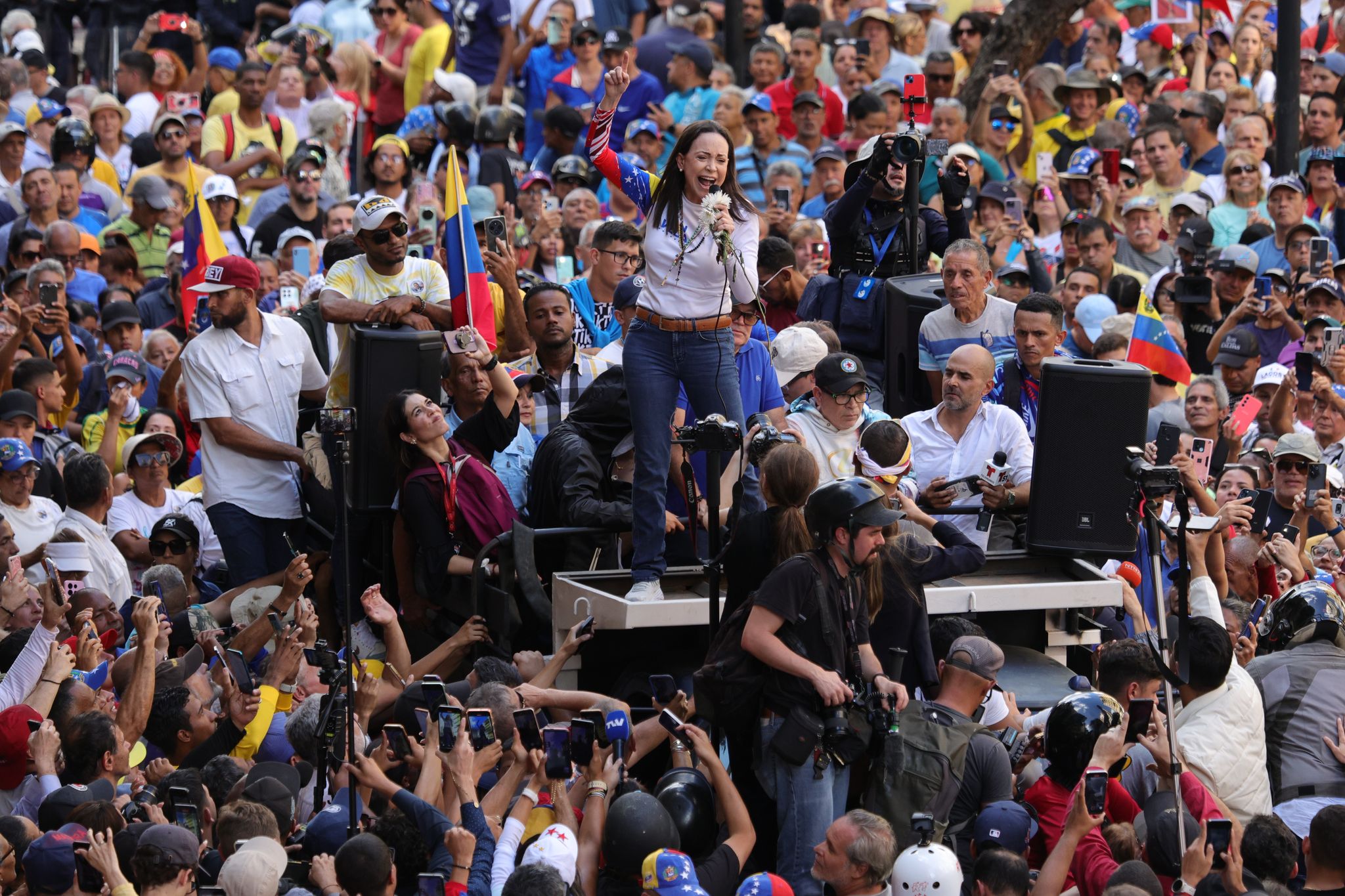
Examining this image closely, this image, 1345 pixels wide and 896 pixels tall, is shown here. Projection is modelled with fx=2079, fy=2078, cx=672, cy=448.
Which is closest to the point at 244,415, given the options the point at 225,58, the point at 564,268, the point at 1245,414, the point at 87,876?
the point at 564,268

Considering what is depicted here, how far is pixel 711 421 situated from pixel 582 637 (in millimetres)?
1408

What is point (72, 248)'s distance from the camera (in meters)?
13.2

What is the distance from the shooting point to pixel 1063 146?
1540 centimetres

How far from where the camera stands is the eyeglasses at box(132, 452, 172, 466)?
10766 millimetres

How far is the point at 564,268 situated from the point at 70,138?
4152 millimetres

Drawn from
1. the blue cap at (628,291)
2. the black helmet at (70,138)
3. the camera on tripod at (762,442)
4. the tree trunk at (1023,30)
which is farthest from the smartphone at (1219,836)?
the tree trunk at (1023,30)

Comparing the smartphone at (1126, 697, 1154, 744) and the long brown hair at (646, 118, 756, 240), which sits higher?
the long brown hair at (646, 118, 756, 240)

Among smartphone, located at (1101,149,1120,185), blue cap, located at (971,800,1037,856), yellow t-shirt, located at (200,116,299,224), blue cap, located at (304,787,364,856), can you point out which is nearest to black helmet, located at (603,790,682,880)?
blue cap, located at (304,787,364,856)

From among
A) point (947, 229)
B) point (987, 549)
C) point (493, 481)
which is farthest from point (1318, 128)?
point (493, 481)

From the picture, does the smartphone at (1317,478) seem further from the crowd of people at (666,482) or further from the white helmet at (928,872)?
the white helmet at (928,872)

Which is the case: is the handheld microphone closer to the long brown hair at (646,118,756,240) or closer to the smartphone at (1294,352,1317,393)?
the long brown hair at (646,118,756,240)

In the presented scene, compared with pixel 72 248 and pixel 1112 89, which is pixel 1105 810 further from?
pixel 1112 89

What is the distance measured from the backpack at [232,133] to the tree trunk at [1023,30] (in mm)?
5364

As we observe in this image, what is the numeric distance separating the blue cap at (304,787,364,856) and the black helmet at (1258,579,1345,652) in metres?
3.86
